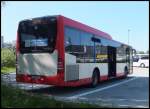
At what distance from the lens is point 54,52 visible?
15.3 m

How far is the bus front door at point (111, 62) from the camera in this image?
22.3m

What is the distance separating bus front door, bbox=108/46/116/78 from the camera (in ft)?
73.1

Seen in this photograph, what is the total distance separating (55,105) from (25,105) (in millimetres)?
766

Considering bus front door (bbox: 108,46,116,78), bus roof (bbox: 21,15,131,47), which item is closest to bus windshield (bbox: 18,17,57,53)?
bus roof (bbox: 21,15,131,47)

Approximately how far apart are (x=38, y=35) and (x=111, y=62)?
812 cm

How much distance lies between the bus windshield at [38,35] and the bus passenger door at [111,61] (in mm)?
6997

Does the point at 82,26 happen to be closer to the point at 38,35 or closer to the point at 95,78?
the point at 38,35

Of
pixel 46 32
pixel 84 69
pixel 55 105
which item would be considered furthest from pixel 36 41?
pixel 55 105

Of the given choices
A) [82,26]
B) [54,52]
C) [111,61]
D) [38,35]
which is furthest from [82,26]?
[111,61]

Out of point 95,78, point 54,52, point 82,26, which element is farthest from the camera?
point 95,78

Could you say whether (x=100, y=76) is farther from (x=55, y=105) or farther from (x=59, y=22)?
(x=55, y=105)

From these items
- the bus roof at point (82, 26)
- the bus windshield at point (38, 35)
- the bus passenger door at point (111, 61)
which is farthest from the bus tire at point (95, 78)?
the bus windshield at point (38, 35)

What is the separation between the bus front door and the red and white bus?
149 inches

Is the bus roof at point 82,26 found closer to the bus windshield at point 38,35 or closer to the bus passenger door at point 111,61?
the bus windshield at point 38,35
